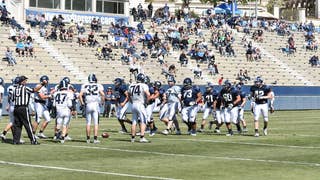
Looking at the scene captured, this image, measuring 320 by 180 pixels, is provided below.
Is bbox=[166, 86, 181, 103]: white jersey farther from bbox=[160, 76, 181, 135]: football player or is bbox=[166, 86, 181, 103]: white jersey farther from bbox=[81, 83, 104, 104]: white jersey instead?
bbox=[81, 83, 104, 104]: white jersey

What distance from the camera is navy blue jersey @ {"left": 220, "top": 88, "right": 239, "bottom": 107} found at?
90.3 feet

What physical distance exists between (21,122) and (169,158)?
534cm

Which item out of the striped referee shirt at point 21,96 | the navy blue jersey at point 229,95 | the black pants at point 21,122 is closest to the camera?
the black pants at point 21,122

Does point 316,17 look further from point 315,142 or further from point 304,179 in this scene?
point 304,179

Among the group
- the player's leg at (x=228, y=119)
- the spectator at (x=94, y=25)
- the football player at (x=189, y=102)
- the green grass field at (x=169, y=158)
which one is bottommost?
the green grass field at (x=169, y=158)

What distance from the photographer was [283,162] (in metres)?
17.8

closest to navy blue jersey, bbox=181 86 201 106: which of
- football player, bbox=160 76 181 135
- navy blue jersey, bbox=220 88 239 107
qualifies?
football player, bbox=160 76 181 135

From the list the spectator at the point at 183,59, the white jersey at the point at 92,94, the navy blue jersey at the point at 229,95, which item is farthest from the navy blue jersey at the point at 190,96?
the spectator at the point at 183,59

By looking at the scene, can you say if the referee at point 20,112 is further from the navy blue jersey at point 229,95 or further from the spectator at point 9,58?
the spectator at point 9,58

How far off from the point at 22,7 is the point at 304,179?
39.4 metres

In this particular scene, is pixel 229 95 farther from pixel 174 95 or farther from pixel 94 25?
pixel 94 25

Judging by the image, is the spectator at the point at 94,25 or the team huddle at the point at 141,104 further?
the spectator at the point at 94,25

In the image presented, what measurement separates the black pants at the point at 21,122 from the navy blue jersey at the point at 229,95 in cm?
796

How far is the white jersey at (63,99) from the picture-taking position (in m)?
23.3
